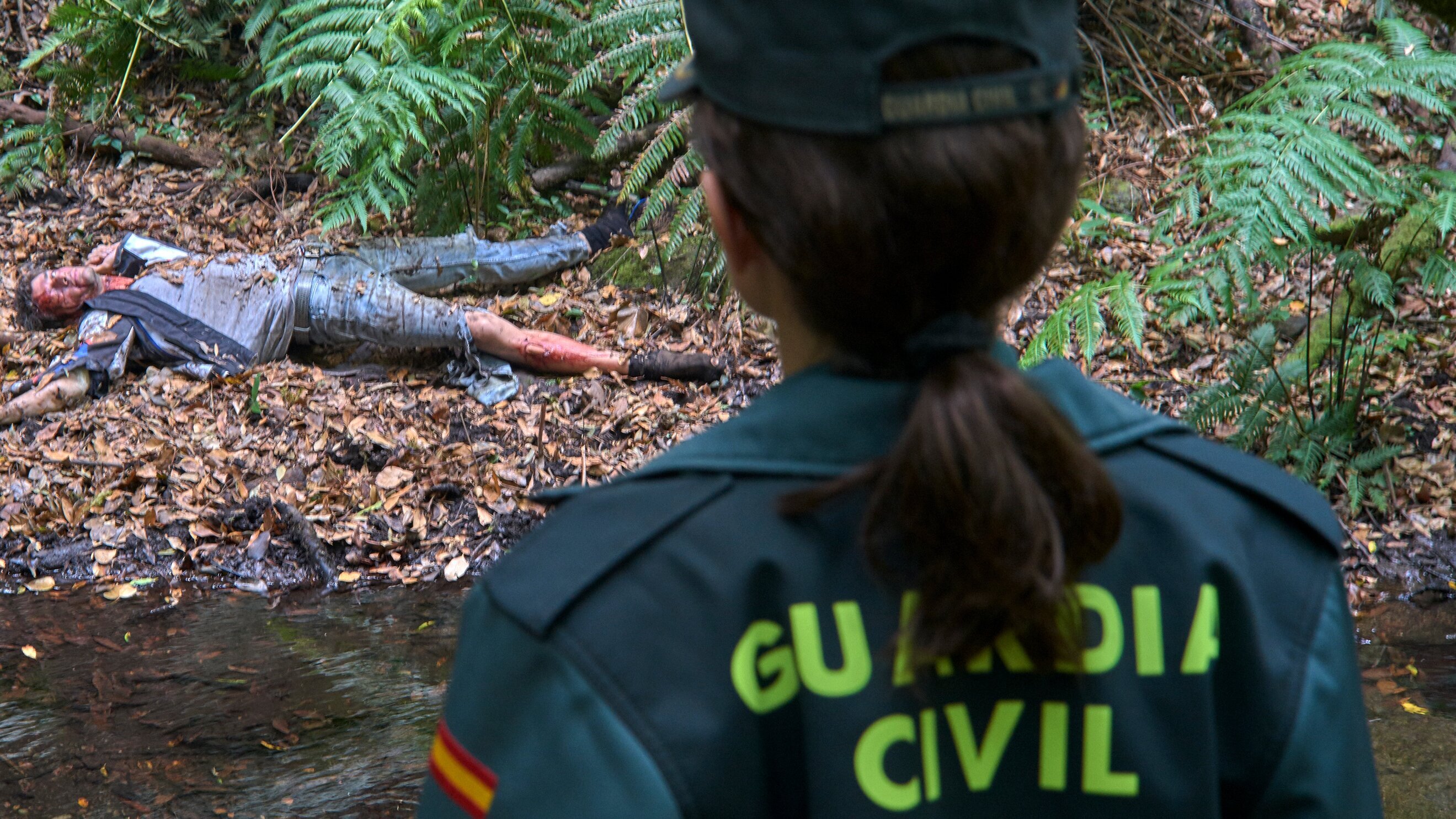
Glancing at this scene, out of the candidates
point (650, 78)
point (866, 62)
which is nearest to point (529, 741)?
point (866, 62)

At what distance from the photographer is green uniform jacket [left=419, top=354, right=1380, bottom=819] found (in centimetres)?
75

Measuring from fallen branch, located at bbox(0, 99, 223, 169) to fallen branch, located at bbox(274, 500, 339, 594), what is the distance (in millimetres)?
4003

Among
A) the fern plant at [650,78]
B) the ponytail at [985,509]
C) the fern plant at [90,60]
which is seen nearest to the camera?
the ponytail at [985,509]

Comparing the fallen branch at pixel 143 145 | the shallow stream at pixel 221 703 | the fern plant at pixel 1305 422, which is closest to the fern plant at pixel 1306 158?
the fern plant at pixel 1305 422

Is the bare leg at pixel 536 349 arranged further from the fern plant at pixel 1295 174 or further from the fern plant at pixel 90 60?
the fern plant at pixel 90 60

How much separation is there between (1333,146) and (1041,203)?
8.95ft

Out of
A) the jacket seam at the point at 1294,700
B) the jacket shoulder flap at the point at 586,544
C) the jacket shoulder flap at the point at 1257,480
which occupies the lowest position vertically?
the jacket seam at the point at 1294,700

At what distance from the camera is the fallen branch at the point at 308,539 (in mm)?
4082

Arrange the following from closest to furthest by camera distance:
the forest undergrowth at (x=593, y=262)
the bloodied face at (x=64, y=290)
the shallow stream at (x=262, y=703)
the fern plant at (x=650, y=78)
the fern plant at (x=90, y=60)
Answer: the shallow stream at (x=262, y=703) → the forest undergrowth at (x=593, y=262) → the fern plant at (x=650, y=78) → the bloodied face at (x=64, y=290) → the fern plant at (x=90, y=60)

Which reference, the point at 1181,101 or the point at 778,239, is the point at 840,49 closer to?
the point at 778,239

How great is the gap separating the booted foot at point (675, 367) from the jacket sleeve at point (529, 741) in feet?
13.7

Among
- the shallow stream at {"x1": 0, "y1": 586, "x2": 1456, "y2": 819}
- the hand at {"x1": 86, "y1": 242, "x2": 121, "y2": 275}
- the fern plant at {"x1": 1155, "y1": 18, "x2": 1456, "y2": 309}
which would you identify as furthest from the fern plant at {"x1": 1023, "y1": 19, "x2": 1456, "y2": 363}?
the hand at {"x1": 86, "y1": 242, "x2": 121, "y2": 275}

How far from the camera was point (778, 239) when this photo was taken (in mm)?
776

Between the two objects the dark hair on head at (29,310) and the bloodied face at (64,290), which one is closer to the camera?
the bloodied face at (64,290)
